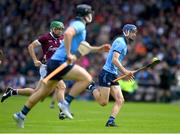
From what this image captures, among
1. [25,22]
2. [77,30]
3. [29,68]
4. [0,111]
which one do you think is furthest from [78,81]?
[25,22]

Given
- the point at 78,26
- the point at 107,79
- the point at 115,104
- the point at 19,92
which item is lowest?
the point at 19,92

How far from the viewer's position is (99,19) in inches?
1378

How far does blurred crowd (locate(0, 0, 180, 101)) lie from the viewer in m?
31.5

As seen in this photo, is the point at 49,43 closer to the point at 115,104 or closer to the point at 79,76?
the point at 115,104

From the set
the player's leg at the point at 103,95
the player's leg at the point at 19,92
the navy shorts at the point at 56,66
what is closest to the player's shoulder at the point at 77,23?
the navy shorts at the point at 56,66

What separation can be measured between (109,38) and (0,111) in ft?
41.5

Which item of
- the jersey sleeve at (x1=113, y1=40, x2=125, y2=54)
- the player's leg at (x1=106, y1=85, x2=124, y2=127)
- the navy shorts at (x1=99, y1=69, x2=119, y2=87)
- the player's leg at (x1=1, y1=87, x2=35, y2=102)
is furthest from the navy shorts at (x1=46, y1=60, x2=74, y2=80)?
the player's leg at (x1=1, y1=87, x2=35, y2=102)

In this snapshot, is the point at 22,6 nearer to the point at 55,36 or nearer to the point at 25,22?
the point at 25,22

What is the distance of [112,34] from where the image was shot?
33750mm

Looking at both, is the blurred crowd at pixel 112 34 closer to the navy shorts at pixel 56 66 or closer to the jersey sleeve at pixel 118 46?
the jersey sleeve at pixel 118 46

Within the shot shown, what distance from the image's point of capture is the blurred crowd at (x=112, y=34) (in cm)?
3147

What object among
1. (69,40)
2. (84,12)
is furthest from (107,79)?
(69,40)

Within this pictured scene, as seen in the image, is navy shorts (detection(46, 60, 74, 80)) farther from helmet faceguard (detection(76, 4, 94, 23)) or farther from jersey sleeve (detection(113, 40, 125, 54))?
jersey sleeve (detection(113, 40, 125, 54))

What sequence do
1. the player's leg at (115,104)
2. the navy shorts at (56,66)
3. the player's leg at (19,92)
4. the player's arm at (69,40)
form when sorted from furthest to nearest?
the player's leg at (19,92) → the player's leg at (115,104) → the navy shorts at (56,66) → the player's arm at (69,40)
